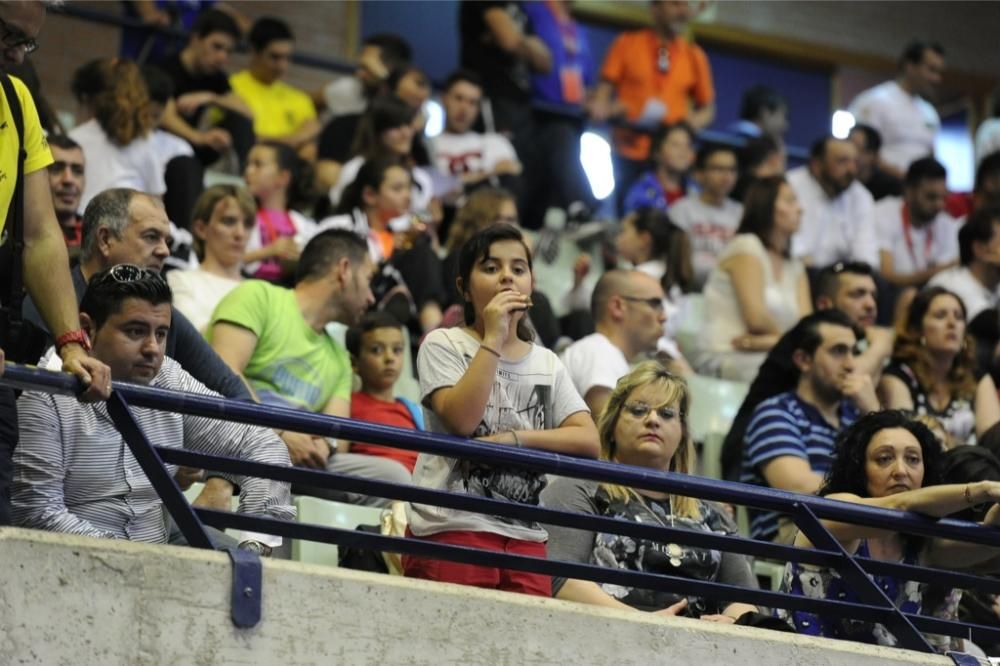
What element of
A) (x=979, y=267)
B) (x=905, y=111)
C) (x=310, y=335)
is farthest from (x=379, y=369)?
(x=905, y=111)

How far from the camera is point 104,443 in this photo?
4.34 metres

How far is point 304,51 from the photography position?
39.3ft

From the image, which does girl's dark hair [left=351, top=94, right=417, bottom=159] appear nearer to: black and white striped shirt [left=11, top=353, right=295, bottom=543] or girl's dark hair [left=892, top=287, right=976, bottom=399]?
girl's dark hair [left=892, top=287, right=976, bottom=399]

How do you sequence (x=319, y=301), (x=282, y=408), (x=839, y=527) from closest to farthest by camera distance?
(x=282, y=408)
(x=839, y=527)
(x=319, y=301)

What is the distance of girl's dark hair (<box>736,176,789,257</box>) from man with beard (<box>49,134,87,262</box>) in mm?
3317

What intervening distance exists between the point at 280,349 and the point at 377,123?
9.89 ft

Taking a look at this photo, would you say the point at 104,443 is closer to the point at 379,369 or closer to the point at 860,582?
the point at 860,582

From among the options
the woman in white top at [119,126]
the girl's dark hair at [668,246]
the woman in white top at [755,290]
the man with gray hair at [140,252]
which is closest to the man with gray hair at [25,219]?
the man with gray hair at [140,252]

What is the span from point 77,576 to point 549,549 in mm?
1557

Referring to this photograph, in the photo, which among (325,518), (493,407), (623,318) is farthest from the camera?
(623,318)

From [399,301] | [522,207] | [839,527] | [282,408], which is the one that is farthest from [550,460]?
[522,207]

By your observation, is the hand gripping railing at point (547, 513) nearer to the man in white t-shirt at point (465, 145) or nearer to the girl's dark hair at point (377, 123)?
the girl's dark hair at point (377, 123)

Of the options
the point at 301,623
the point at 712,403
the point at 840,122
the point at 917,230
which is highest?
the point at 840,122

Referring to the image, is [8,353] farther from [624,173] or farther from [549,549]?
[624,173]
